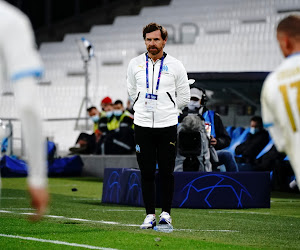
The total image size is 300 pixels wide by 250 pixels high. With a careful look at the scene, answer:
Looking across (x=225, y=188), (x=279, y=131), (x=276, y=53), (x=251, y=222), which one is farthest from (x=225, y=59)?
(x=279, y=131)

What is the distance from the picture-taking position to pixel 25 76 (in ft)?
11.8

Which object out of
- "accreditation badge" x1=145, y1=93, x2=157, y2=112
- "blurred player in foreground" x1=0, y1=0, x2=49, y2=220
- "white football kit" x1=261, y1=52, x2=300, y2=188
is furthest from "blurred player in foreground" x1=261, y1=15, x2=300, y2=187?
"accreditation badge" x1=145, y1=93, x2=157, y2=112

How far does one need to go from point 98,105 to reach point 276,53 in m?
6.12

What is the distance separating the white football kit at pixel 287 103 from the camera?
14.7 feet

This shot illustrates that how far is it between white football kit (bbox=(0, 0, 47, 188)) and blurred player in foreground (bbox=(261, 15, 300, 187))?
1.47m

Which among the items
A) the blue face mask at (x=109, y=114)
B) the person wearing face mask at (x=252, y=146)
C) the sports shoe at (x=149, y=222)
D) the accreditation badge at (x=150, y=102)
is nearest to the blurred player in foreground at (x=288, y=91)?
the accreditation badge at (x=150, y=102)

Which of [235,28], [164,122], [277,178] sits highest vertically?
[235,28]

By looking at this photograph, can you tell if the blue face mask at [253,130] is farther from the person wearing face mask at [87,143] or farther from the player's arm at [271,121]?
the player's arm at [271,121]

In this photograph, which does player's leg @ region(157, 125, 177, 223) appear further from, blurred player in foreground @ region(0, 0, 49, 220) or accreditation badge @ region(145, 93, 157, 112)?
blurred player in foreground @ region(0, 0, 49, 220)

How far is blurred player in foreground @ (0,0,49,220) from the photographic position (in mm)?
3535

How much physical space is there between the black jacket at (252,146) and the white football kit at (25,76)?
45.1ft

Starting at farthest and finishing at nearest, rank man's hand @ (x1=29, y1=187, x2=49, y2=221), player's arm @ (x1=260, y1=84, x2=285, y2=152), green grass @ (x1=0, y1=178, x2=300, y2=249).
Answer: green grass @ (x1=0, y1=178, x2=300, y2=249), player's arm @ (x1=260, y1=84, x2=285, y2=152), man's hand @ (x1=29, y1=187, x2=49, y2=221)

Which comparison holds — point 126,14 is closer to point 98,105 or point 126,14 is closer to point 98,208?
point 98,105

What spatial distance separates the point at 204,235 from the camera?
793cm
